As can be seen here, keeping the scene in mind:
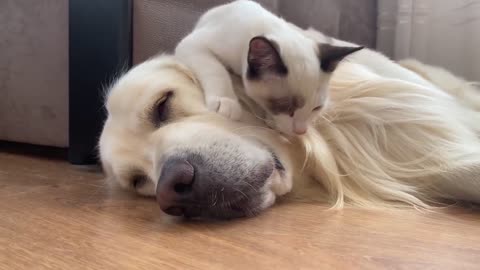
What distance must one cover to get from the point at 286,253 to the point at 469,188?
1.95ft

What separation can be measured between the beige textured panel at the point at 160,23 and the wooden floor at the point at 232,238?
27.5 inches

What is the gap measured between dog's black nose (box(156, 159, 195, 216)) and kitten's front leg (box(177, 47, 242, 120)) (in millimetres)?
245

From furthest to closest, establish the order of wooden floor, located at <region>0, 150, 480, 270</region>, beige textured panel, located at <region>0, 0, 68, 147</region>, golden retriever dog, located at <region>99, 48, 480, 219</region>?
beige textured panel, located at <region>0, 0, 68, 147</region> → golden retriever dog, located at <region>99, 48, 480, 219</region> → wooden floor, located at <region>0, 150, 480, 270</region>

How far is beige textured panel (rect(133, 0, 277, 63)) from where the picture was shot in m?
1.94

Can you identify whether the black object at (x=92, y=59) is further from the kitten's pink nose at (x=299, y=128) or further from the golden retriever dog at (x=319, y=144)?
the kitten's pink nose at (x=299, y=128)

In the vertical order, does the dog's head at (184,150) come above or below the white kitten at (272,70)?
below

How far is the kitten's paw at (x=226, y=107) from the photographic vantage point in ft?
4.33

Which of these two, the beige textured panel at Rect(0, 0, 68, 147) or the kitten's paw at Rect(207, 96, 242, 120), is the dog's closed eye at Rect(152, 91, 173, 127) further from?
the beige textured panel at Rect(0, 0, 68, 147)

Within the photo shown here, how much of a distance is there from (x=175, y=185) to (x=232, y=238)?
6.1 inches

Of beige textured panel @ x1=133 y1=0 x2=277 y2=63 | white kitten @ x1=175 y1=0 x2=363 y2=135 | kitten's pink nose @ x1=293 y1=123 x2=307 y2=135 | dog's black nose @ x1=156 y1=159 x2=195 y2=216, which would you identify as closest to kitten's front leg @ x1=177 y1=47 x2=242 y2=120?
white kitten @ x1=175 y1=0 x2=363 y2=135

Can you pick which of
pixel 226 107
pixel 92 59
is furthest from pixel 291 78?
pixel 92 59

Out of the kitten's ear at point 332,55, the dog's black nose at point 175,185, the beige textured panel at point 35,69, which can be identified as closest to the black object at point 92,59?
the beige textured panel at point 35,69

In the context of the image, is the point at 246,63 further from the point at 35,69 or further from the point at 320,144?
the point at 35,69

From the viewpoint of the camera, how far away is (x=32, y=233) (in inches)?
44.1
